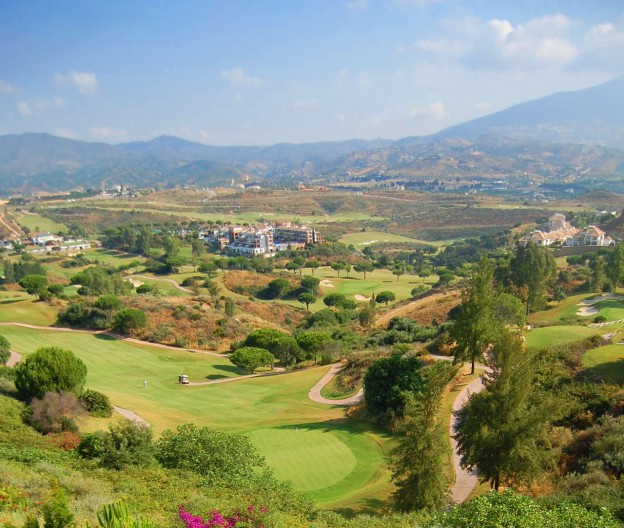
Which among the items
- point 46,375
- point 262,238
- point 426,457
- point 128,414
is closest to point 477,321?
point 426,457

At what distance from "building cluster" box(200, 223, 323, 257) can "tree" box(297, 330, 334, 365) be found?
71.7 m

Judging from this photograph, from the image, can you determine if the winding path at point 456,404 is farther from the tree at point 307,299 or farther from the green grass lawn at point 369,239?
the green grass lawn at point 369,239

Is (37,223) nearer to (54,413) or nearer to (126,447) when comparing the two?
(54,413)

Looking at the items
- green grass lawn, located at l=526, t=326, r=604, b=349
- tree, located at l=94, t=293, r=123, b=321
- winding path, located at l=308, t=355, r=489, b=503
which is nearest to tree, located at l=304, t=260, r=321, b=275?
tree, located at l=94, t=293, r=123, b=321

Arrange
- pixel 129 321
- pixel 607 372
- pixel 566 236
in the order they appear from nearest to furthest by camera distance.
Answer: pixel 607 372, pixel 129 321, pixel 566 236

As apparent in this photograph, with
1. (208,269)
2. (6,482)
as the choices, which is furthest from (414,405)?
(208,269)

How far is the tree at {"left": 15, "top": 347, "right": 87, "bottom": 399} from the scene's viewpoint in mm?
21969

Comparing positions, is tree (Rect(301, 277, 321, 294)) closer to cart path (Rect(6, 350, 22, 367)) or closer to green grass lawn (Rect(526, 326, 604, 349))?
cart path (Rect(6, 350, 22, 367))

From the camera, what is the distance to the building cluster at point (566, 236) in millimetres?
86625

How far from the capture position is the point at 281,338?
39.2 m

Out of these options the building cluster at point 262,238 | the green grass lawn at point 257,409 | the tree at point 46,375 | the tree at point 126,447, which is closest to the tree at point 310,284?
the green grass lawn at point 257,409

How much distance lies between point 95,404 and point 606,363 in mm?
21250

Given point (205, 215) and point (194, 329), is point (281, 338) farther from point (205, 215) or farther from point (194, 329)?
point (205, 215)

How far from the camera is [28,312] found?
154 ft
